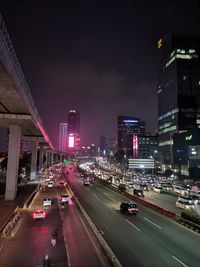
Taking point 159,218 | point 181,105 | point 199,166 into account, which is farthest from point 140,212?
point 181,105

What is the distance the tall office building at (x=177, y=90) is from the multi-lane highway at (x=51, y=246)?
11616 centimetres

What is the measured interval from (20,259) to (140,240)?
9.71m

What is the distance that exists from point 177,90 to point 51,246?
138 m

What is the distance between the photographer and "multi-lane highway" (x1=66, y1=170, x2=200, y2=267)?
17266 mm

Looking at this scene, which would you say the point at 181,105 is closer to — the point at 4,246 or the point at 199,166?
the point at 199,166

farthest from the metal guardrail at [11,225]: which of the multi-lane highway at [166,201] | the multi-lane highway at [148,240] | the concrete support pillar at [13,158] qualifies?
the multi-lane highway at [166,201]

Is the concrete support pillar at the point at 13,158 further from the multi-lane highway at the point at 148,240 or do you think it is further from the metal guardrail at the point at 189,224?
the metal guardrail at the point at 189,224

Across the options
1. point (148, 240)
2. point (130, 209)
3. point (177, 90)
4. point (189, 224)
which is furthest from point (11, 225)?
point (177, 90)

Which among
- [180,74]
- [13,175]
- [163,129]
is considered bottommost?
[13,175]

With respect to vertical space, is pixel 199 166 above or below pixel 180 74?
below

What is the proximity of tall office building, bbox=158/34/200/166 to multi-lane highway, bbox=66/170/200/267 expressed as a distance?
111 metres

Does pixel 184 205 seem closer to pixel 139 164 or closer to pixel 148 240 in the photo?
pixel 148 240

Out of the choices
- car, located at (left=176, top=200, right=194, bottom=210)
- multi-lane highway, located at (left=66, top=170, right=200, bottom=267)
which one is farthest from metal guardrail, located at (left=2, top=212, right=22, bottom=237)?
car, located at (left=176, top=200, right=194, bottom=210)

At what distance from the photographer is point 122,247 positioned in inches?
777
